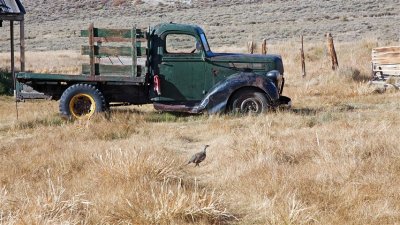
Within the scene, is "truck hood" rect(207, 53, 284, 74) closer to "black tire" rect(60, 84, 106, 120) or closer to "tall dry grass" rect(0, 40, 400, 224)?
"tall dry grass" rect(0, 40, 400, 224)

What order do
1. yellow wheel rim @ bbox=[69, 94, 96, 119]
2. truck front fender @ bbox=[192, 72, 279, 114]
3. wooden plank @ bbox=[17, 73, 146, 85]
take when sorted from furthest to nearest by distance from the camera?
yellow wheel rim @ bbox=[69, 94, 96, 119]
wooden plank @ bbox=[17, 73, 146, 85]
truck front fender @ bbox=[192, 72, 279, 114]

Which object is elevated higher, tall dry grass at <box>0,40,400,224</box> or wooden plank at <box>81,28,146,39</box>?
wooden plank at <box>81,28,146,39</box>

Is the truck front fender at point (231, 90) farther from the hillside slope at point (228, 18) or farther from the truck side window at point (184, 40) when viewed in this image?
the hillside slope at point (228, 18)

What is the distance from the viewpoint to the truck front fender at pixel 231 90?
33.3 feet

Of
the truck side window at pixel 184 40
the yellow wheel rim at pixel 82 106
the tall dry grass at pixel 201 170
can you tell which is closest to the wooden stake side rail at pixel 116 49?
the yellow wheel rim at pixel 82 106

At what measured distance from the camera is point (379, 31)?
3334 centimetres

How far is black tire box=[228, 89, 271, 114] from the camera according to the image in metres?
10.3

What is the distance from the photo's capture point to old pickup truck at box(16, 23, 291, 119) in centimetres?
1018

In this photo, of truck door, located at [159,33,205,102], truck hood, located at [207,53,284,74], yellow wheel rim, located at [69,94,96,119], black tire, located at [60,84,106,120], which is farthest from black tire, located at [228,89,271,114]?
yellow wheel rim, located at [69,94,96,119]

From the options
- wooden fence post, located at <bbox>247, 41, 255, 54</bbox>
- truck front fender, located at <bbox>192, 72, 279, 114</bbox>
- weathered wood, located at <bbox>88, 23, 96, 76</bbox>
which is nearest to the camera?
weathered wood, located at <bbox>88, 23, 96, 76</bbox>

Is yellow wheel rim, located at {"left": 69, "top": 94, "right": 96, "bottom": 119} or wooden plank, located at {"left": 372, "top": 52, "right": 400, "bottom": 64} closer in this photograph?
yellow wheel rim, located at {"left": 69, "top": 94, "right": 96, "bottom": 119}

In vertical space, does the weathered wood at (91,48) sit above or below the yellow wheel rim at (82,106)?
above

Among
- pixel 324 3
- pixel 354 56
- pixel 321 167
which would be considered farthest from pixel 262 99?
pixel 324 3

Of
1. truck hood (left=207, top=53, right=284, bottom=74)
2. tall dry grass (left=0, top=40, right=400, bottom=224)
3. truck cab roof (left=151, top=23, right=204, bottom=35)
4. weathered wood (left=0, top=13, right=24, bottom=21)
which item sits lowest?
tall dry grass (left=0, top=40, right=400, bottom=224)
